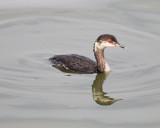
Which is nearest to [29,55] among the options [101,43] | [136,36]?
[101,43]

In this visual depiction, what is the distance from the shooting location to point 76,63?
39.7ft

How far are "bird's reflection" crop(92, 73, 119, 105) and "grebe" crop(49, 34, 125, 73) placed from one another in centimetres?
21

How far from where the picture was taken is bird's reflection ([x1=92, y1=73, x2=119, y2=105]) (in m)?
10.2

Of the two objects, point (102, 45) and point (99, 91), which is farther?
point (102, 45)

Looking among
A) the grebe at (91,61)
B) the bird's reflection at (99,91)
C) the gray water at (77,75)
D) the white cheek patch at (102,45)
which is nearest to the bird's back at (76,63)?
the grebe at (91,61)

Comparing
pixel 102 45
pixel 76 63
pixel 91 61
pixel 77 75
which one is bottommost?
pixel 77 75

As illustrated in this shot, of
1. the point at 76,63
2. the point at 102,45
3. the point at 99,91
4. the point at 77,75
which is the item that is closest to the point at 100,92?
the point at 99,91

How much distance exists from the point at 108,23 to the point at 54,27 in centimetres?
154

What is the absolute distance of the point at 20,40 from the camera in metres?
13.7

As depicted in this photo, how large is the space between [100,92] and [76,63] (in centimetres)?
147

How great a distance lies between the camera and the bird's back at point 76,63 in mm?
12078

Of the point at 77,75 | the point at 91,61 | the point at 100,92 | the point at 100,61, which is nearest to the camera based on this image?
the point at 100,92

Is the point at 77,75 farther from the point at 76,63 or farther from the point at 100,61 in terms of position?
the point at 100,61

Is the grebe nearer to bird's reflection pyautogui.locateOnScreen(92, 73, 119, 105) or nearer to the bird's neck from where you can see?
the bird's neck
